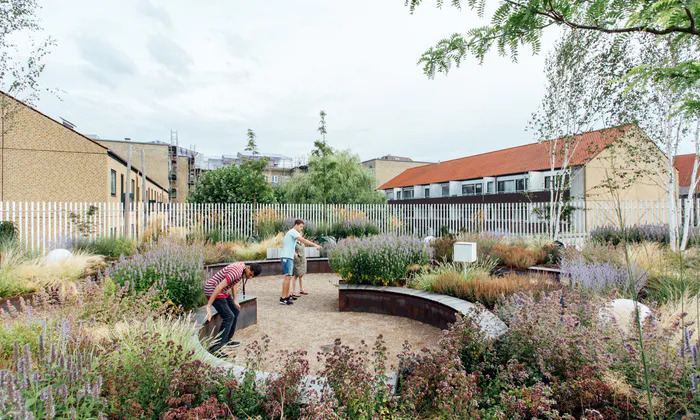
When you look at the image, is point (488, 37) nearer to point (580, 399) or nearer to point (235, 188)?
point (580, 399)

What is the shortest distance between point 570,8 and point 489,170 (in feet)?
106

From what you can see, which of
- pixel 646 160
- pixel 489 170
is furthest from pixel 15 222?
pixel 489 170

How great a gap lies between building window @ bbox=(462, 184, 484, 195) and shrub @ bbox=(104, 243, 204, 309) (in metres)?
29.8

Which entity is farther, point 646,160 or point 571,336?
point 646,160

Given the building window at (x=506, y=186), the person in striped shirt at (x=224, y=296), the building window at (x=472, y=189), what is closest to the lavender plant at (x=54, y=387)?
the person in striped shirt at (x=224, y=296)

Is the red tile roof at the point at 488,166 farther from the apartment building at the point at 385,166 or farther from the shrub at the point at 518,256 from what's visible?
the apartment building at the point at 385,166

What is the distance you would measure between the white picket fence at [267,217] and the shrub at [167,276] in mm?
6014

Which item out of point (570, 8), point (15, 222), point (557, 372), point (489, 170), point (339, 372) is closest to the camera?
point (570, 8)

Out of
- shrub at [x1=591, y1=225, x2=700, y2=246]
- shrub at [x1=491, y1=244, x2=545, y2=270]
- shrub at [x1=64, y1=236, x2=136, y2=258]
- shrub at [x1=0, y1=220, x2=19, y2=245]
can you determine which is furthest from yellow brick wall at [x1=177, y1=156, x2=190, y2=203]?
shrub at [x1=591, y1=225, x2=700, y2=246]

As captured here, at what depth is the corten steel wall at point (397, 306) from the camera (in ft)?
19.3

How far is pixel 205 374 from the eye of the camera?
273 cm

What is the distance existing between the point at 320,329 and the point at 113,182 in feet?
76.4

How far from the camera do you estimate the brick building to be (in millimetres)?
19969

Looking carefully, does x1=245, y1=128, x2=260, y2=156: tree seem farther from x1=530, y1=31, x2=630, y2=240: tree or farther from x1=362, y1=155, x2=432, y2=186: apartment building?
x1=362, y1=155, x2=432, y2=186: apartment building
